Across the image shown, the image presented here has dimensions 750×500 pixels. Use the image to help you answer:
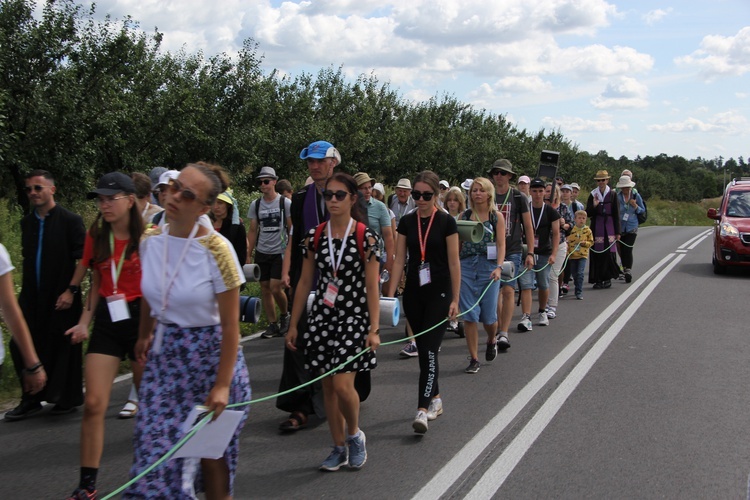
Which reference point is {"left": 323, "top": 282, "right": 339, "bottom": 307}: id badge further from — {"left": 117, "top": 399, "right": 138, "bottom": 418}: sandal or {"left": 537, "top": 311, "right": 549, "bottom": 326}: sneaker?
{"left": 537, "top": 311, "right": 549, "bottom": 326}: sneaker

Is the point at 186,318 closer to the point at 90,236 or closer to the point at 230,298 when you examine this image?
the point at 230,298

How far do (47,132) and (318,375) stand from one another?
470 inches

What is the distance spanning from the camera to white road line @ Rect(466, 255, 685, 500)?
4.52 m

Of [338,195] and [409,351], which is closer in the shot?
[338,195]

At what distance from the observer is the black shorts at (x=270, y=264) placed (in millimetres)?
9258

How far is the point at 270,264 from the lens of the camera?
9.34 m

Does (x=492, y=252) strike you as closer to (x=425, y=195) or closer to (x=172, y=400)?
(x=425, y=195)

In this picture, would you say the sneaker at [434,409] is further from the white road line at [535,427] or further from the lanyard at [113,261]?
the lanyard at [113,261]

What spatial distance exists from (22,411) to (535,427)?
3.86 metres

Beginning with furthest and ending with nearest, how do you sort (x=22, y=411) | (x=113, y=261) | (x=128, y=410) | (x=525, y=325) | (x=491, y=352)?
(x=525, y=325) < (x=491, y=352) < (x=128, y=410) < (x=22, y=411) < (x=113, y=261)

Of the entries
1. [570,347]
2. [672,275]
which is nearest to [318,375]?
[570,347]

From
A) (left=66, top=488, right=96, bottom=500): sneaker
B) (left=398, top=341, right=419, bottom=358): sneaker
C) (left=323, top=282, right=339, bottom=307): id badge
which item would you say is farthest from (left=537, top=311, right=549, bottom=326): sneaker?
(left=66, top=488, right=96, bottom=500): sneaker

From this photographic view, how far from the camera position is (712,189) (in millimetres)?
113188

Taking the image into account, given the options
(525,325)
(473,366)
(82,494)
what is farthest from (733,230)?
(82,494)
